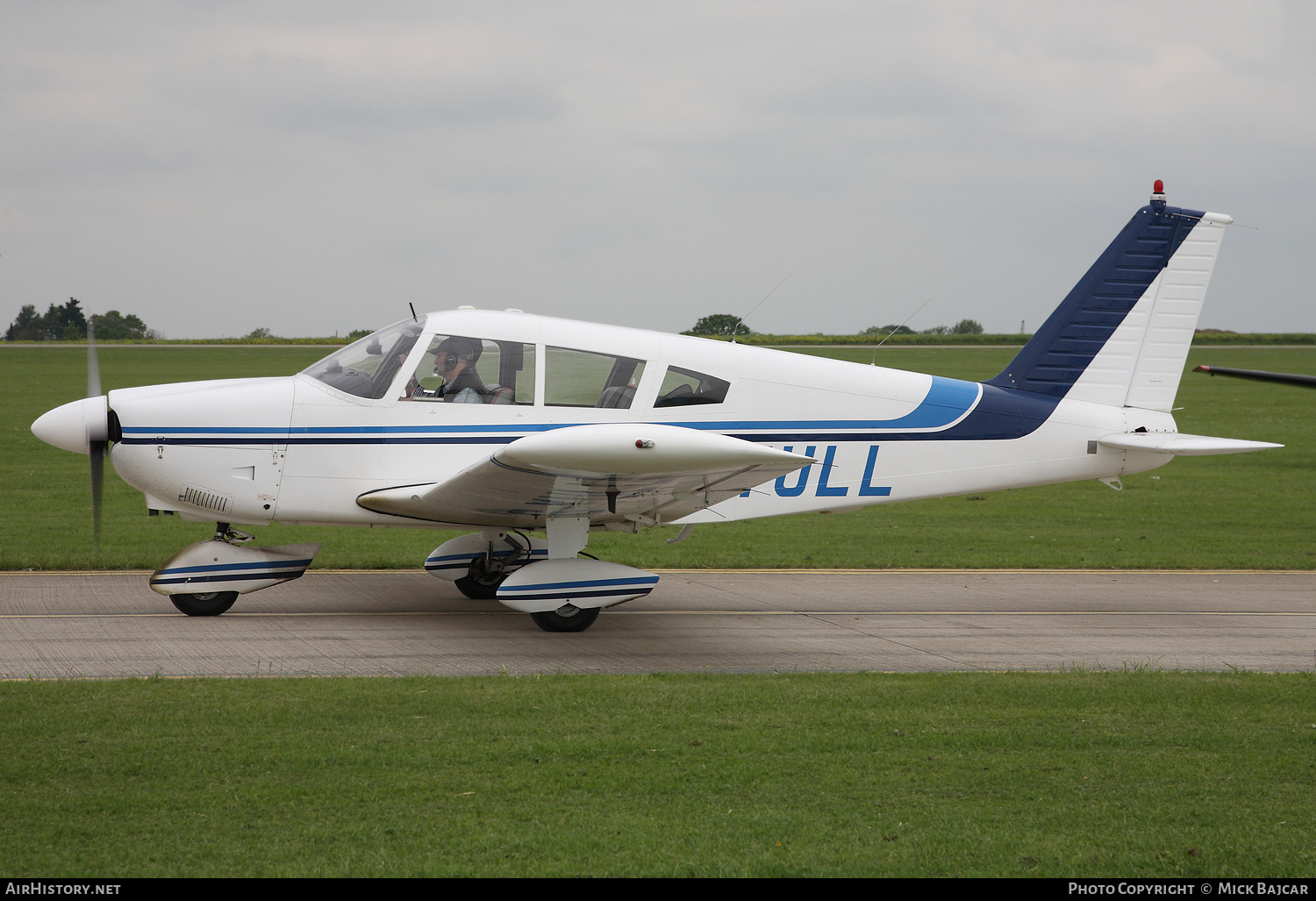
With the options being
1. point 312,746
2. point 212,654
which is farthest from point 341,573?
point 312,746

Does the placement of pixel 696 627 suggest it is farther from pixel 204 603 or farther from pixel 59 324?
pixel 59 324

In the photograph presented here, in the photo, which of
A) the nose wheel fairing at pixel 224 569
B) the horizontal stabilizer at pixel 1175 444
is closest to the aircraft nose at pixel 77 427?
the nose wheel fairing at pixel 224 569

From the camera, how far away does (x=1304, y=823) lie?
5.20m

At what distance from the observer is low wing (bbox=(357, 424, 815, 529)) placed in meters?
7.91

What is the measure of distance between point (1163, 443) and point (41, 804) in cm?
975

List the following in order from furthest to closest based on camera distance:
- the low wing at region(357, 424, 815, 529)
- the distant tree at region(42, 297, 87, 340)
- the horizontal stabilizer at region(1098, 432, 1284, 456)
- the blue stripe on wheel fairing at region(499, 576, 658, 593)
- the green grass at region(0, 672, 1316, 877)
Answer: the distant tree at region(42, 297, 87, 340)
the horizontal stabilizer at region(1098, 432, 1284, 456)
the blue stripe on wheel fairing at region(499, 576, 658, 593)
the low wing at region(357, 424, 815, 529)
the green grass at region(0, 672, 1316, 877)

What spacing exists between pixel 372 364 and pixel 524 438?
1953 millimetres

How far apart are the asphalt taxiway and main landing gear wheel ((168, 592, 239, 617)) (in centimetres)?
10

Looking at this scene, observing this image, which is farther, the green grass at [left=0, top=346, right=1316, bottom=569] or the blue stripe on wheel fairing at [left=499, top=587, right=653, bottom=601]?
the green grass at [left=0, top=346, right=1316, bottom=569]

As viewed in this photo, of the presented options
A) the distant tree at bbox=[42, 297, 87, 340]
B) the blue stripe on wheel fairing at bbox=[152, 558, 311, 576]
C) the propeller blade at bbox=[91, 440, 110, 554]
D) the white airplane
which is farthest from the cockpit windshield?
the distant tree at bbox=[42, 297, 87, 340]

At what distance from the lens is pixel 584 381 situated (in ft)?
31.9

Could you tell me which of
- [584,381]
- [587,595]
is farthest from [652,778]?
[584,381]

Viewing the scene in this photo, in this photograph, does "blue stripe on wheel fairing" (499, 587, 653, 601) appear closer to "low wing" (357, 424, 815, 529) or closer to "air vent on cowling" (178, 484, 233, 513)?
"low wing" (357, 424, 815, 529)
